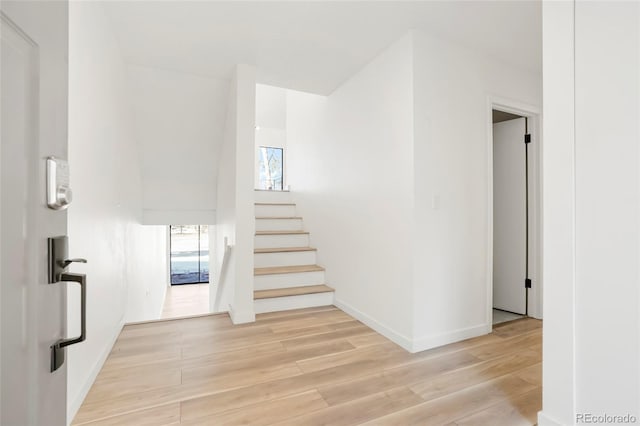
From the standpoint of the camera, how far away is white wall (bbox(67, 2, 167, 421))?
158 centimetres

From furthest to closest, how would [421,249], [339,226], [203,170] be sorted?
[203,170]
[339,226]
[421,249]

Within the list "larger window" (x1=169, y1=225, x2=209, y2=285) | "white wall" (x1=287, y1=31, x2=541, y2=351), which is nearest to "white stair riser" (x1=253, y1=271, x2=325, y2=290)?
"white wall" (x1=287, y1=31, x2=541, y2=351)

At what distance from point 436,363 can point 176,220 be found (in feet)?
12.1

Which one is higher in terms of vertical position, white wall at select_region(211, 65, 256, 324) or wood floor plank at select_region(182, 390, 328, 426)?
white wall at select_region(211, 65, 256, 324)

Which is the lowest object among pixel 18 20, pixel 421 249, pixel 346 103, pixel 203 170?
pixel 421 249

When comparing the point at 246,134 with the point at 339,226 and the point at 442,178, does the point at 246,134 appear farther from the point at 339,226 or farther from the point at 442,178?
the point at 442,178

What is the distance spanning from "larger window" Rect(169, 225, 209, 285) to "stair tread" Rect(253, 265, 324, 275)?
246 inches

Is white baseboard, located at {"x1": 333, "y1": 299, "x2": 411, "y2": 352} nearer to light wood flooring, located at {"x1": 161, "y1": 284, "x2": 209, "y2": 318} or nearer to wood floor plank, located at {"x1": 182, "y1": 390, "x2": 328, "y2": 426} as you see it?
wood floor plank, located at {"x1": 182, "y1": 390, "x2": 328, "y2": 426}

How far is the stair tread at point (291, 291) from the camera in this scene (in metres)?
3.15

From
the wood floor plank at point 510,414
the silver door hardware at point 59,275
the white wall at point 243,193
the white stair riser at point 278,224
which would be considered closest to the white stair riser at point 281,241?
the white stair riser at point 278,224

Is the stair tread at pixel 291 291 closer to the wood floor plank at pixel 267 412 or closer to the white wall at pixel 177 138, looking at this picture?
the wood floor plank at pixel 267 412

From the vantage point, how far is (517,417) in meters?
1.58
